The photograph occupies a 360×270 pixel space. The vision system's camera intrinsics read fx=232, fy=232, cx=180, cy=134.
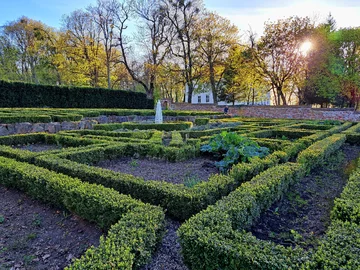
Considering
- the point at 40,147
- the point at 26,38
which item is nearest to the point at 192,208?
the point at 40,147

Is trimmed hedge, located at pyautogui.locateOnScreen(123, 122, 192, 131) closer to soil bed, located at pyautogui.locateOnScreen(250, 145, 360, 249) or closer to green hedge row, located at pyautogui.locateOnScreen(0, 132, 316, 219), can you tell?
green hedge row, located at pyautogui.locateOnScreen(0, 132, 316, 219)

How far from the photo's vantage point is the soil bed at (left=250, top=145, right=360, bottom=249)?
7.03ft

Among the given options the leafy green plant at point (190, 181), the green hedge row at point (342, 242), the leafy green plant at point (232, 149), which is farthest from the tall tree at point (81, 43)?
the green hedge row at point (342, 242)

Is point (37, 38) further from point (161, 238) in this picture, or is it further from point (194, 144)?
point (161, 238)

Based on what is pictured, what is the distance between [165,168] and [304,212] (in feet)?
7.59

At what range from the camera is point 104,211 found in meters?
2.31

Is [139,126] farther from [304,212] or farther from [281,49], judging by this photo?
[281,49]

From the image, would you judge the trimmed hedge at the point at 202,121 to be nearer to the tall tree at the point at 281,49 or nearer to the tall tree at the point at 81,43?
the tall tree at the point at 281,49

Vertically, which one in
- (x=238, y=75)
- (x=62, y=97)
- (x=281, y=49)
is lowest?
(x=62, y=97)

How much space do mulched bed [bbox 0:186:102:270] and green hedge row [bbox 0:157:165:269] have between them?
126mm

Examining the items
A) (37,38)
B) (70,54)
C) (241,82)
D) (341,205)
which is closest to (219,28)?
(241,82)

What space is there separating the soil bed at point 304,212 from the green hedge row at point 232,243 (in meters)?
0.21

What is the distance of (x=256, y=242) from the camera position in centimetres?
162

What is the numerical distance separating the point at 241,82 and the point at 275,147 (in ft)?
67.0
